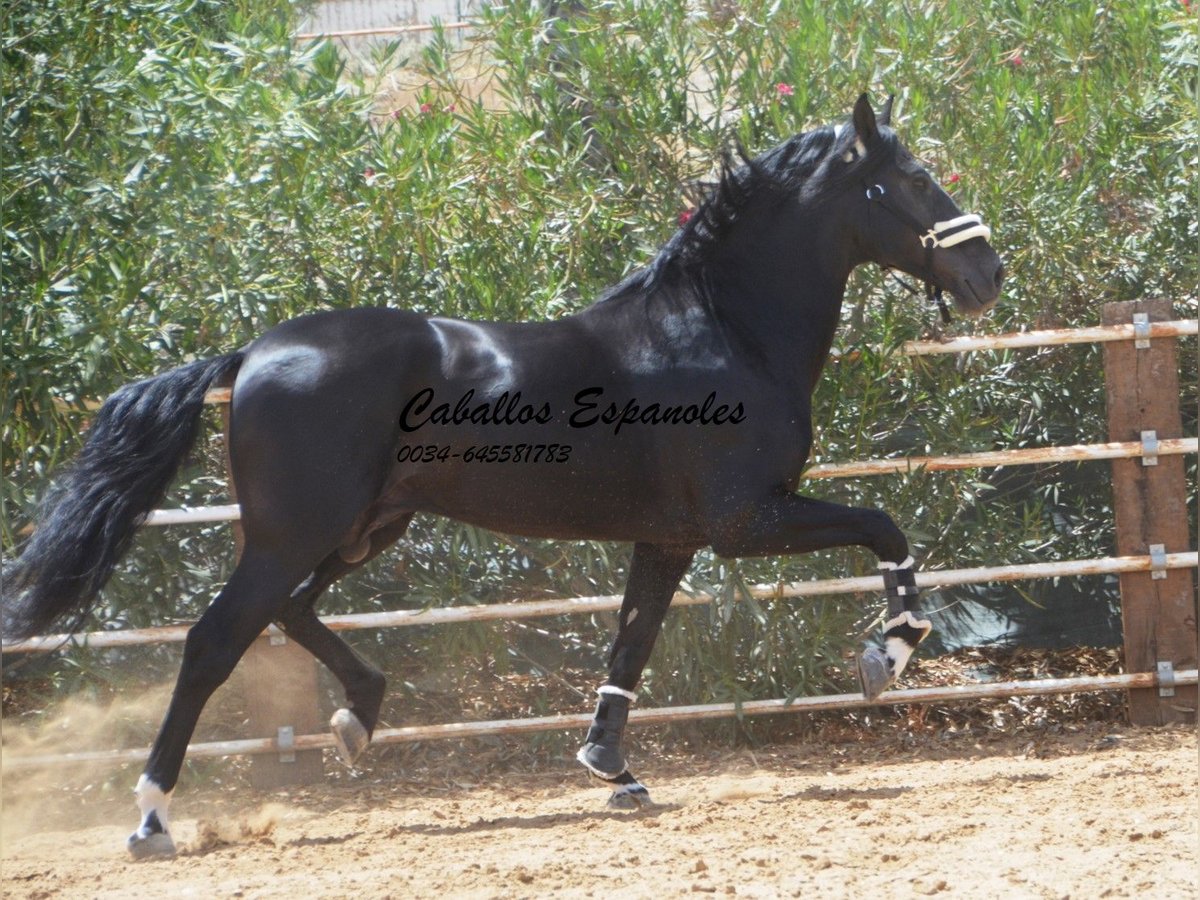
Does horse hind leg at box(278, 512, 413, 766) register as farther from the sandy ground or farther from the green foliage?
the green foliage

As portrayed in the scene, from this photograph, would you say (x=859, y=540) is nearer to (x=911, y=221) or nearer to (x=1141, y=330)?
(x=911, y=221)

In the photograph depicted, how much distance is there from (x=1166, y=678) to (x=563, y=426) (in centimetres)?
271

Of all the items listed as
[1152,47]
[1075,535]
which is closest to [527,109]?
[1152,47]

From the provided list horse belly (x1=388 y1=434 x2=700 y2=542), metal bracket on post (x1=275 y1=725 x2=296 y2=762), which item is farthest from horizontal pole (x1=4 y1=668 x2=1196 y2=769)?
horse belly (x1=388 y1=434 x2=700 y2=542)

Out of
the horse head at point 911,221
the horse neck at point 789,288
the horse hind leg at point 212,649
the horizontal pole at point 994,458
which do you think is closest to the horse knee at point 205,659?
the horse hind leg at point 212,649

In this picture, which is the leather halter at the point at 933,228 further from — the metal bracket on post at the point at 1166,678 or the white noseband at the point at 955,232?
the metal bracket on post at the point at 1166,678

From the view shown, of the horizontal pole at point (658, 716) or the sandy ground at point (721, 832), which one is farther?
the horizontal pole at point (658, 716)

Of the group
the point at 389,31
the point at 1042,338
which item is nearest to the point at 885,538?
the point at 1042,338

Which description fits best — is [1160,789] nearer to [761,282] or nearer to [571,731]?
[761,282]

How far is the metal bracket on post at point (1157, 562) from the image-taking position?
4.87 meters

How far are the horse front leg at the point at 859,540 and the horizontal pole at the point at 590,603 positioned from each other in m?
0.93

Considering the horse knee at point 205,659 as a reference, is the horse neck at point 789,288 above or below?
above

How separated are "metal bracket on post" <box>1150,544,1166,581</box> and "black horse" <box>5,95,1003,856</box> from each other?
1594mm

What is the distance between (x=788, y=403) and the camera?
12.6 feet
